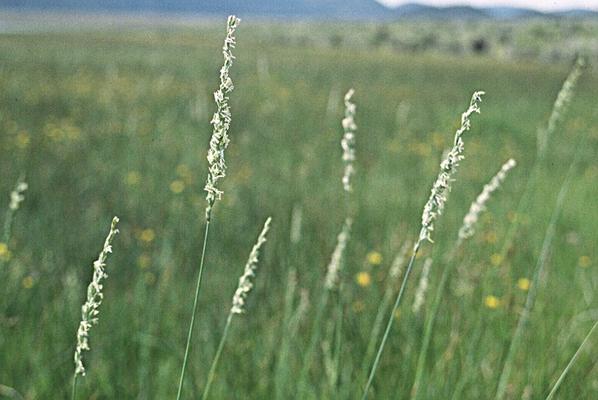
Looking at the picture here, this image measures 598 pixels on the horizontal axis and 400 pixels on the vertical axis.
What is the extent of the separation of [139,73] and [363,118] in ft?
13.2

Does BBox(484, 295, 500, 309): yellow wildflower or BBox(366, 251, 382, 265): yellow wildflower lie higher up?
BBox(484, 295, 500, 309): yellow wildflower

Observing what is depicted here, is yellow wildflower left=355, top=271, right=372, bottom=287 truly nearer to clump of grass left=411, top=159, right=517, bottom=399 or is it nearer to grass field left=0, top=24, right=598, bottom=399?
grass field left=0, top=24, right=598, bottom=399

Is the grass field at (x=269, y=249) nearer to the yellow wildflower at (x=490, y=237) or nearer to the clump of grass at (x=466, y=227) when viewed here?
the yellow wildflower at (x=490, y=237)

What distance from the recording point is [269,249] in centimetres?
316

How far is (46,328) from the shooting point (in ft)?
7.43

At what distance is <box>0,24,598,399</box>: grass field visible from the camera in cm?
203

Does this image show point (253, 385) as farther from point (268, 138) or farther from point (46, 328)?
point (268, 138)

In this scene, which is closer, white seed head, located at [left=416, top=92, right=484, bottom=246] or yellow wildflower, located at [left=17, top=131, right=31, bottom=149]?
white seed head, located at [left=416, top=92, right=484, bottom=246]

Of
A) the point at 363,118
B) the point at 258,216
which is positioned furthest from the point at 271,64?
the point at 258,216

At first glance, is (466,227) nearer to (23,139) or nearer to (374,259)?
(374,259)

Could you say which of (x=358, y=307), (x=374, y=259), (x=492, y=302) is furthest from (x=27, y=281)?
(x=492, y=302)

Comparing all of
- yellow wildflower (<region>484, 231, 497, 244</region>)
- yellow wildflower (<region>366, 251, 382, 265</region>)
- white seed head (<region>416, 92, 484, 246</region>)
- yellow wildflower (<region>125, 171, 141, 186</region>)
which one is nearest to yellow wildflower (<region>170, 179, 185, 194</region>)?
yellow wildflower (<region>125, 171, 141, 186</region>)

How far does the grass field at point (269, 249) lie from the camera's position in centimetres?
203

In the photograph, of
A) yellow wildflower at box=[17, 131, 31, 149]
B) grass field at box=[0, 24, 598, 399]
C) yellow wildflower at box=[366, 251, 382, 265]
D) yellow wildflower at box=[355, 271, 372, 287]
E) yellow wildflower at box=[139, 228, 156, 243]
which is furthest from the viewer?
yellow wildflower at box=[17, 131, 31, 149]
